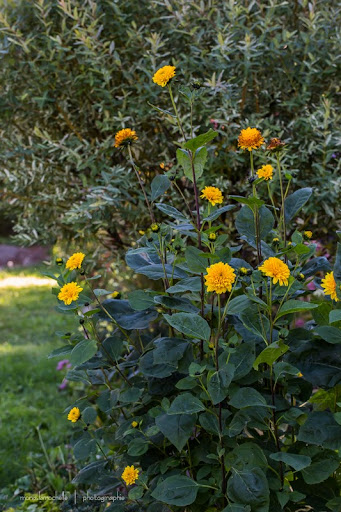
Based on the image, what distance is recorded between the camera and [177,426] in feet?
4.65

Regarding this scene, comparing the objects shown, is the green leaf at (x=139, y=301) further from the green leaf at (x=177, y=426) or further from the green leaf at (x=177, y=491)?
the green leaf at (x=177, y=491)

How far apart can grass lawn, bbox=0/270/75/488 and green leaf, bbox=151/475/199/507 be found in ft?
1.62

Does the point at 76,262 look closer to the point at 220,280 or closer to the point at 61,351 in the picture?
the point at 61,351

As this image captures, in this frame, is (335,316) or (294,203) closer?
(335,316)

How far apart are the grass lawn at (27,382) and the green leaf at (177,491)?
0.49 m

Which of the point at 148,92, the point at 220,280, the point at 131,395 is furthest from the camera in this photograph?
the point at 148,92

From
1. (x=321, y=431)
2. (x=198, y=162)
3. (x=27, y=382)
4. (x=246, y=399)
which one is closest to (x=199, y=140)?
(x=198, y=162)

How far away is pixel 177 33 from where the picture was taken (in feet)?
9.21

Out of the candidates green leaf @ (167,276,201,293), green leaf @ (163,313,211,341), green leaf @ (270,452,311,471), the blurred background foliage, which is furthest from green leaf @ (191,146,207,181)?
the blurred background foliage

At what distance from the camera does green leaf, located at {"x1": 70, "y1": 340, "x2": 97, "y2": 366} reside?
4.82 ft

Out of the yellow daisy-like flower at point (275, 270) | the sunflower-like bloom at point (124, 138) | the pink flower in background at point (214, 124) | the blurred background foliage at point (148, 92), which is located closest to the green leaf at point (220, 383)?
the yellow daisy-like flower at point (275, 270)

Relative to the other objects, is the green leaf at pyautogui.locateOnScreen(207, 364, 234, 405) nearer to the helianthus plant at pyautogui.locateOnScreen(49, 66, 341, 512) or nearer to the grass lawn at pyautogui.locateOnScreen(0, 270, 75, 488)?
the helianthus plant at pyautogui.locateOnScreen(49, 66, 341, 512)

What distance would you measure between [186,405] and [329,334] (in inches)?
15.2

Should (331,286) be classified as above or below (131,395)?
above
